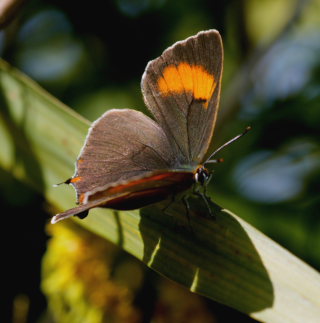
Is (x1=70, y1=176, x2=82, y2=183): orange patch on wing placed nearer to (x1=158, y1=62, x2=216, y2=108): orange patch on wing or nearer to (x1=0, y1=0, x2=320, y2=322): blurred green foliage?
(x1=158, y1=62, x2=216, y2=108): orange patch on wing

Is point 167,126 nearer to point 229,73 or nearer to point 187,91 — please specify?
point 187,91

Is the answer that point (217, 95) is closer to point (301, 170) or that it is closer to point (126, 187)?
point (126, 187)

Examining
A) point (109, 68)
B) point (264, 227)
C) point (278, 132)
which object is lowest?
point (264, 227)

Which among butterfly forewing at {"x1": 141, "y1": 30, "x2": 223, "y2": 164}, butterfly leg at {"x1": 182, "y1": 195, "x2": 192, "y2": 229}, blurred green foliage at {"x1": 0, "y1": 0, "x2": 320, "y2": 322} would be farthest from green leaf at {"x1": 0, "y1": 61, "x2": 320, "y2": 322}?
blurred green foliage at {"x1": 0, "y1": 0, "x2": 320, "y2": 322}

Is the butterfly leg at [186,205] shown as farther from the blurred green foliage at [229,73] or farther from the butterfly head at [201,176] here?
the blurred green foliage at [229,73]

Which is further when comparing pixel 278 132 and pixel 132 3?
pixel 132 3

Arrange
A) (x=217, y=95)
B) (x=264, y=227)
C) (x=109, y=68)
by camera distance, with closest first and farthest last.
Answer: (x=217, y=95)
(x=264, y=227)
(x=109, y=68)

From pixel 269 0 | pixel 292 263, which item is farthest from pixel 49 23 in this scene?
pixel 292 263
